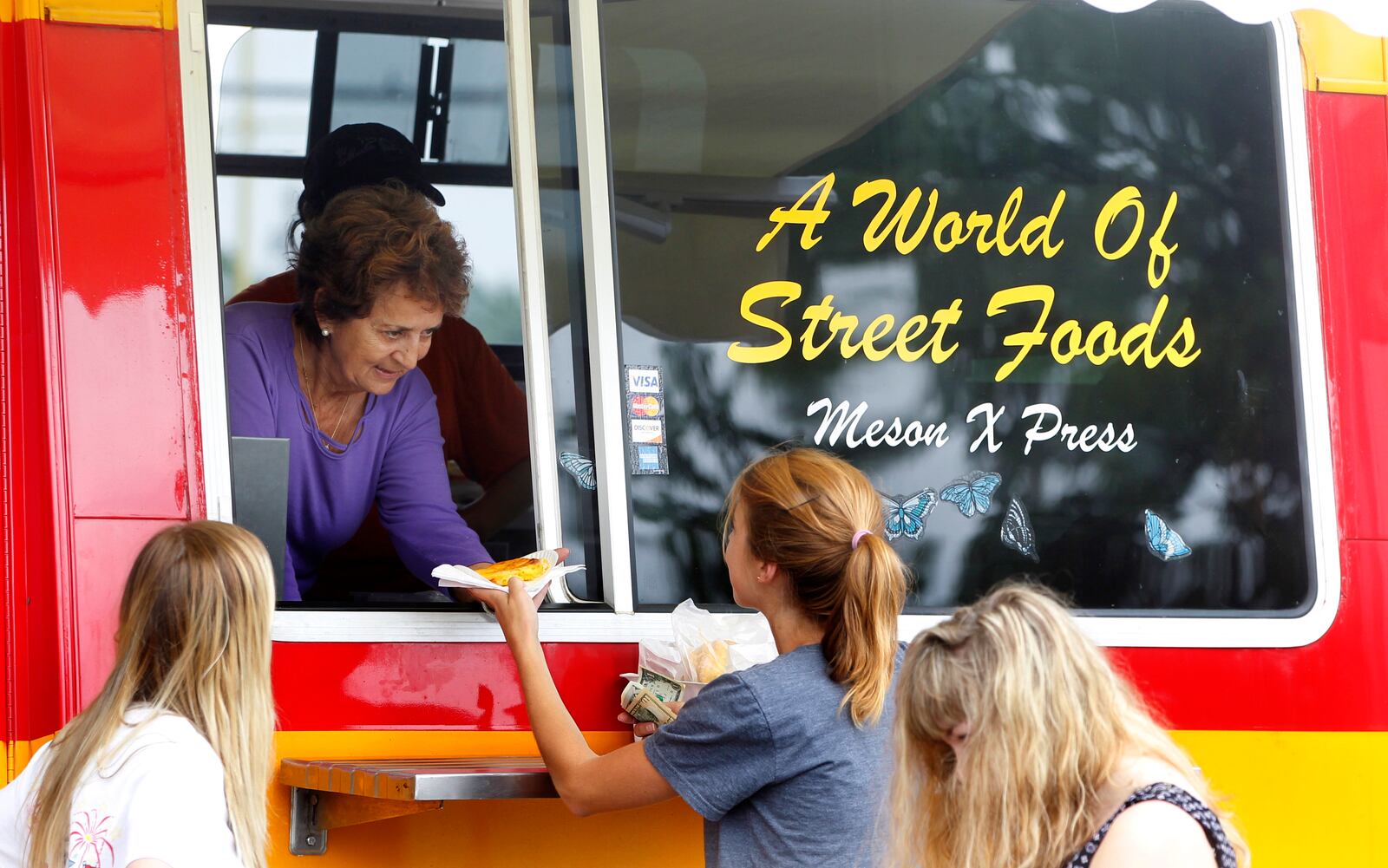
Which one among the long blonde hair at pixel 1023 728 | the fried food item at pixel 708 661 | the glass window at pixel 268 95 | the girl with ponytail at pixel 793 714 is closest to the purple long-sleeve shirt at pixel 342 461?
the glass window at pixel 268 95

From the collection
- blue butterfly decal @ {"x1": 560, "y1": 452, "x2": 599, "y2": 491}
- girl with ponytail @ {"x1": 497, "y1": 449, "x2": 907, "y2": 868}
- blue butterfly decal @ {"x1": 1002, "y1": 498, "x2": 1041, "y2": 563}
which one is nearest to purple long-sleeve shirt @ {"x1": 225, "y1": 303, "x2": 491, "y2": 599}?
blue butterfly decal @ {"x1": 560, "y1": 452, "x2": 599, "y2": 491}

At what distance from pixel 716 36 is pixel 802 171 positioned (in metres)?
0.29

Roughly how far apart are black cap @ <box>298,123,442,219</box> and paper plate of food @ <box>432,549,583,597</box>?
73 centimetres

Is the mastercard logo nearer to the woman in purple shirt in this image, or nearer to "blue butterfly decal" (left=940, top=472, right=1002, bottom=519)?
the woman in purple shirt

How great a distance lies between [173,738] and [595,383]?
3.68 feet

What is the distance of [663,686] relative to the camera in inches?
97.5

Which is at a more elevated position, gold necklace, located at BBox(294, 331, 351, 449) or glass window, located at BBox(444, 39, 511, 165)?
glass window, located at BBox(444, 39, 511, 165)

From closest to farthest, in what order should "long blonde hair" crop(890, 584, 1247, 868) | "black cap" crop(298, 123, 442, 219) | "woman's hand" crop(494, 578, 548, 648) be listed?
"long blonde hair" crop(890, 584, 1247, 868) < "woman's hand" crop(494, 578, 548, 648) < "black cap" crop(298, 123, 442, 219)

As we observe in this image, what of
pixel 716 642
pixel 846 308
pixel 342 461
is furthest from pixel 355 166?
pixel 716 642

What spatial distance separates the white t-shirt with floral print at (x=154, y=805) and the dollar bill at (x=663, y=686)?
2.92 ft

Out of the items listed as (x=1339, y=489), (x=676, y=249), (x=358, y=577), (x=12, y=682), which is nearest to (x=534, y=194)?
(x=676, y=249)

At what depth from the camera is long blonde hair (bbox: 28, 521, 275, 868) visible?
1.72 meters

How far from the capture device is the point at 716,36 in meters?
2.78

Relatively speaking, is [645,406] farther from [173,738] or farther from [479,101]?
[173,738]
